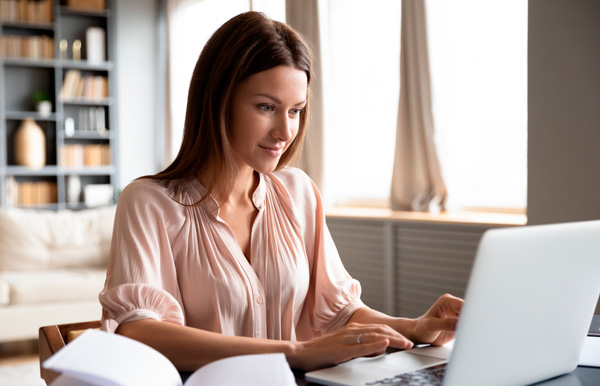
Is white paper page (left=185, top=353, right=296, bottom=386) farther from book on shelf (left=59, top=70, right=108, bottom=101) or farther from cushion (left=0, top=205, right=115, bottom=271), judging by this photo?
book on shelf (left=59, top=70, right=108, bottom=101)

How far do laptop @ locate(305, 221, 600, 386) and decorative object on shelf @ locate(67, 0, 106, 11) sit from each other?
6.37 metres

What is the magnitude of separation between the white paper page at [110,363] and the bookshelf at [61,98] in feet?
19.5

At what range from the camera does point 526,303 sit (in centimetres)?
84

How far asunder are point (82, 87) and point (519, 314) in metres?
6.42

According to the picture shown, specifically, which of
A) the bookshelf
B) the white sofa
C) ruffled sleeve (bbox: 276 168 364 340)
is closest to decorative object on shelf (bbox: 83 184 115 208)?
the bookshelf

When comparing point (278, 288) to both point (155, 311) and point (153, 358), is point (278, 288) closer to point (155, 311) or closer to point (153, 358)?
point (155, 311)

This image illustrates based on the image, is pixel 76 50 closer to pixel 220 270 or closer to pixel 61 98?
pixel 61 98

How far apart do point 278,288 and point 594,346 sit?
1.96 ft

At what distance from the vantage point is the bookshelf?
636 centimetres

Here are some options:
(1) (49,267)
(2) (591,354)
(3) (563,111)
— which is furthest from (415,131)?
(2) (591,354)

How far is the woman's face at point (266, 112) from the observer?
1306 millimetres

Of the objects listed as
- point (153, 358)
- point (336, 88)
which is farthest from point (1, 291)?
point (153, 358)

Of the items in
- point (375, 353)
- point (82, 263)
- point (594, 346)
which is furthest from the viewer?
point (82, 263)

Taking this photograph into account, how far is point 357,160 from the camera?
480cm
